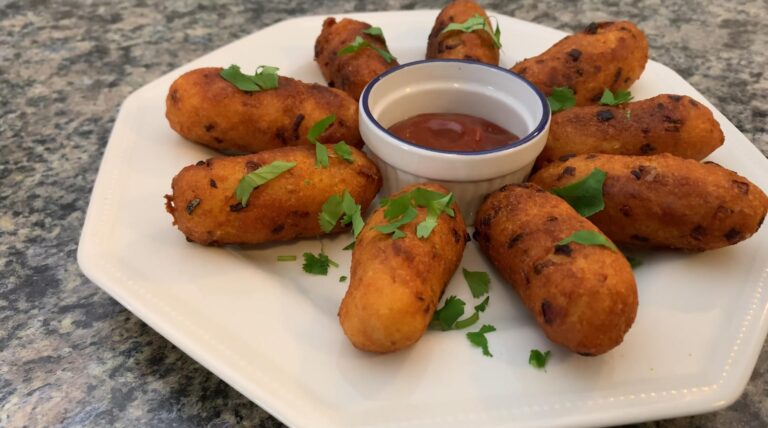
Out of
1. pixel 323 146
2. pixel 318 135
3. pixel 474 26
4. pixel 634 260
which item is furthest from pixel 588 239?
pixel 474 26

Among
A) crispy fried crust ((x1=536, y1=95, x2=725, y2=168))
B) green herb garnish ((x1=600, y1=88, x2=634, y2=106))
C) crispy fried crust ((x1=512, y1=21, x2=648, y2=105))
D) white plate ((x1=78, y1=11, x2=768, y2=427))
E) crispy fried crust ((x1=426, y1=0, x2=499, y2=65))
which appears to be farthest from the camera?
→ crispy fried crust ((x1=426, y1=0, x2=499, y2=65))

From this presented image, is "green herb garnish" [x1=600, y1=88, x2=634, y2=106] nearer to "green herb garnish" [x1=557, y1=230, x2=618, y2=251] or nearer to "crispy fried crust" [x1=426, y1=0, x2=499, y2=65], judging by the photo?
"crispy fried crust" [x1=426, y1=0, x2=499, y2=65]

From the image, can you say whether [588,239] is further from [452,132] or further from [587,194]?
[452,132]

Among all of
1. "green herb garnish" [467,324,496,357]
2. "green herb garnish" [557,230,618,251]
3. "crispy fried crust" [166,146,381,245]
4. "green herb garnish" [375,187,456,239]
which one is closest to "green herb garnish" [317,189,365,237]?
"crispy fried crust" [166,146,381,245]

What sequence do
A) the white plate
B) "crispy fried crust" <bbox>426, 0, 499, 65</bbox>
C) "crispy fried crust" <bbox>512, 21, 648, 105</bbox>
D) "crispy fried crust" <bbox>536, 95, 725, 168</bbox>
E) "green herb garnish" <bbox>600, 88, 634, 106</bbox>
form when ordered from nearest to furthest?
the white plate
"crispy fried crust" <bbox>536, 95, 725, 168</bbox>
"green herb garnish" <bbox>600, 88, 634, 106</bbox>
"crispy fried crust" <bbox>512, 21, 648, 105</bbox>
"crispy fried crust" <bbox>426, 0, 499, 65</bbox>

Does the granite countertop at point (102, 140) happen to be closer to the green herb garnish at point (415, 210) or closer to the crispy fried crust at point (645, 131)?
the green herb garnish at point (415, 210)

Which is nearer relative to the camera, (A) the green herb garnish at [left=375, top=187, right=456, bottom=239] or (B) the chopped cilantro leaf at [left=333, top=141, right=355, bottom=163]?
(A) the green herb garnish at [left=375, top=187, right=456, bottom=239]

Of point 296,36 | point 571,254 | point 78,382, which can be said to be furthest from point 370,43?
point 78,382
